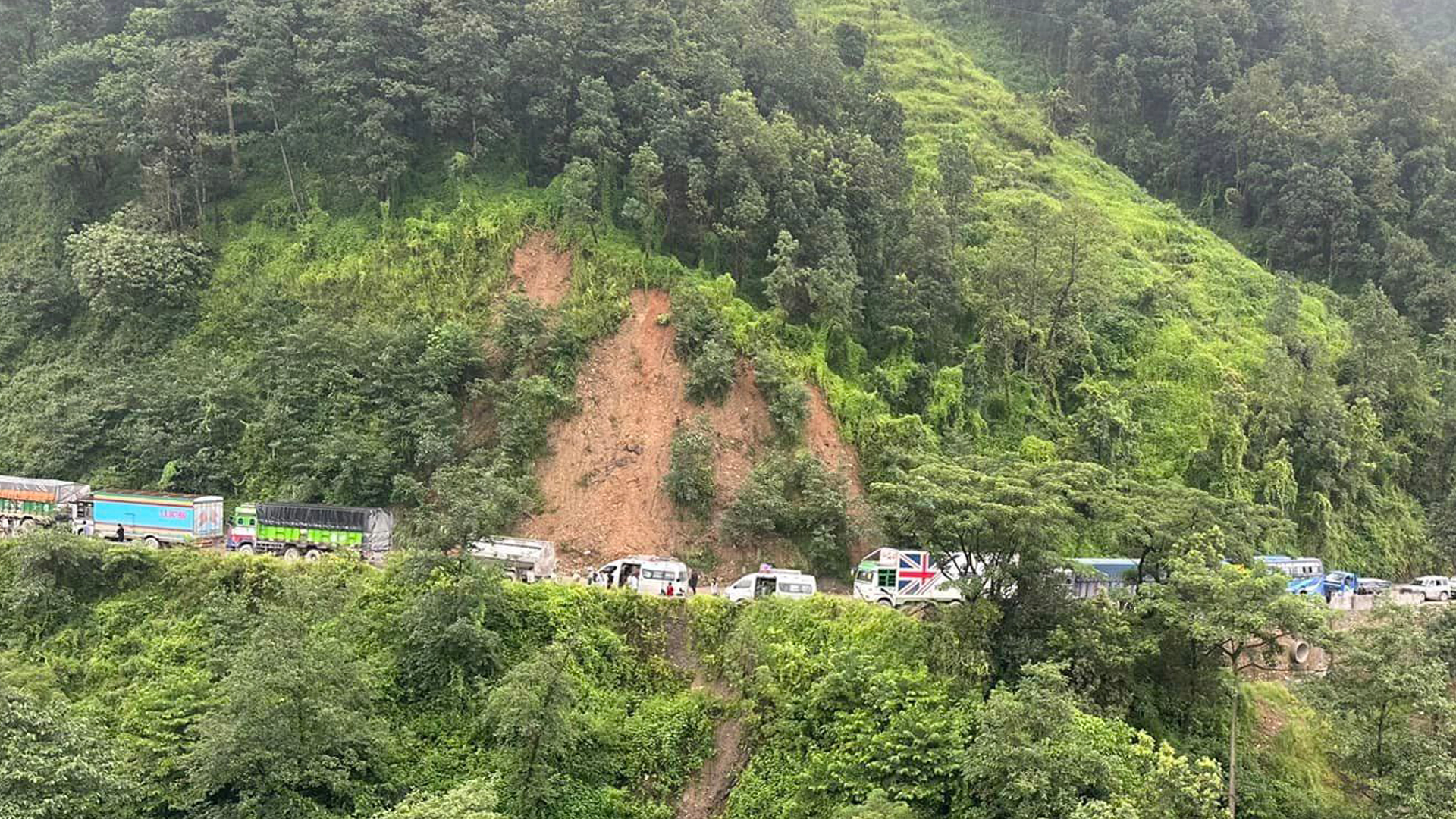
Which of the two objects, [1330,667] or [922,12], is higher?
[922,12]

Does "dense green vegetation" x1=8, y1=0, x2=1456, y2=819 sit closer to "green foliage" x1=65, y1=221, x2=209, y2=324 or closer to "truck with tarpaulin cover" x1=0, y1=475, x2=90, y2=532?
"green foliage" x1=65, y1=221, x2=209, y2=324

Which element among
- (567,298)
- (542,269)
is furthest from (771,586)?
(542,269)

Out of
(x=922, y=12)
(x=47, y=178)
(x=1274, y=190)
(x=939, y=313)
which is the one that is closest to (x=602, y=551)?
(x=939, y=313)

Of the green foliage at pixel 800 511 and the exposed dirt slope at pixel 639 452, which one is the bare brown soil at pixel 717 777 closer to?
the exposed dirt slope at pixel 639 452

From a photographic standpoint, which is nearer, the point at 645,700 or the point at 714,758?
the point at 714,758

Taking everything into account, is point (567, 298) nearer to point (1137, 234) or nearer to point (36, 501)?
point (36, 501)

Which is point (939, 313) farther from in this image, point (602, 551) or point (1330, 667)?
point (1330, 667)

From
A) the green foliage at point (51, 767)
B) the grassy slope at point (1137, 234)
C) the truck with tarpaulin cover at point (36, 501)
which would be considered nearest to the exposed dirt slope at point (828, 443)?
the grassy slope at point (1137, 234)
